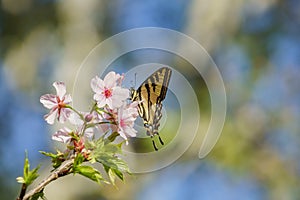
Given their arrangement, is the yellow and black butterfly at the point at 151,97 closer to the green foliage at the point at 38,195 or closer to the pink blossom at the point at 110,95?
the pink blossom at the point at 110,95

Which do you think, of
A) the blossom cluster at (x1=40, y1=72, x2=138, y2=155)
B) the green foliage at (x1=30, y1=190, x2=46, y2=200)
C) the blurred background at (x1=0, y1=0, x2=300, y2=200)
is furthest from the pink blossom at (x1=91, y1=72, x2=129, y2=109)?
the blurred background at (x1=0, y1=0, x2=300, y2=200)

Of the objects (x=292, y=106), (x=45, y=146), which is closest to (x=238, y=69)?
(x=292, y=106)

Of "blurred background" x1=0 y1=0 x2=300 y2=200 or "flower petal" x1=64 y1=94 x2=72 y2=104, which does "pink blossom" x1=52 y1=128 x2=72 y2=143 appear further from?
"blurred background" x1=0 y1=0 x2=300 y2=200

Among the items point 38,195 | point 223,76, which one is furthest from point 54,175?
point 223,76

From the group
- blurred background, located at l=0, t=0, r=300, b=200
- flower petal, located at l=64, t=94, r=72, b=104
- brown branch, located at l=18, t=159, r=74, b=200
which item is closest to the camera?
brown branch, located at l=18, t=159, r=74, b=200

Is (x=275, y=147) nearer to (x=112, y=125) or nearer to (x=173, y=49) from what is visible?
(x=173, y=49)
